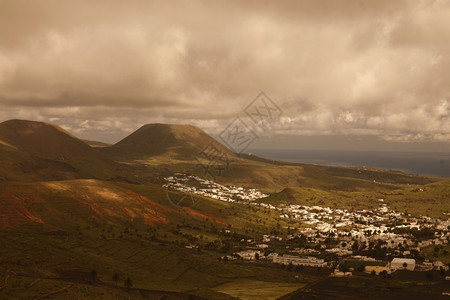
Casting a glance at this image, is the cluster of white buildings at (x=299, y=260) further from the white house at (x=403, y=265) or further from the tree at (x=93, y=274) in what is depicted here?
the tree at (x=93, y=274)

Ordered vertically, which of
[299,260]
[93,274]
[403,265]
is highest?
[93,274]

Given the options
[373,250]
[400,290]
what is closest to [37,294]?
[400,290]

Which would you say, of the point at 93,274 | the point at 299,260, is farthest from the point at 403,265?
the point at 93,274

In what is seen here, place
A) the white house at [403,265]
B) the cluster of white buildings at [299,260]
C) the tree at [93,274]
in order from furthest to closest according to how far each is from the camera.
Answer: the cluster of white buildings at [299,260]
the white house at [403,265]
the tree at [93,274]

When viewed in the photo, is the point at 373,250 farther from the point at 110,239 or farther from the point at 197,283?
the point at 110,239

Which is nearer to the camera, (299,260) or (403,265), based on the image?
(403,265)

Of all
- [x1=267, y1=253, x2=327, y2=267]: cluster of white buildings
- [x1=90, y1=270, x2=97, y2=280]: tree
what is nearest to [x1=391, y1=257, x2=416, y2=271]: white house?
[x1=267, y1=253, x2=327, y2=267]: cluster of white buildings

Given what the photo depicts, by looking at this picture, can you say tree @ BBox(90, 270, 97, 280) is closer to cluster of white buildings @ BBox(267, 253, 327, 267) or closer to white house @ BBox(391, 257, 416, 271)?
cluster of white buildings @ BBox(267, 253, 327, 267)

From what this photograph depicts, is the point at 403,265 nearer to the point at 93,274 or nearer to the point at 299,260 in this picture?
the point at 299,260

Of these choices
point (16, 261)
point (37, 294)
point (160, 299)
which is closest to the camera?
point (37, 294)

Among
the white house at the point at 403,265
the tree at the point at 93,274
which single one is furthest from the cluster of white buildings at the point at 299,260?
the tree at the point at 93,274

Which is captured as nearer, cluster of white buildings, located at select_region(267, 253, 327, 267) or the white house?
the white house
